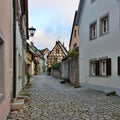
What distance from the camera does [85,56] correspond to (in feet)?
79.3

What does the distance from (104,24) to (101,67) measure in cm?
283

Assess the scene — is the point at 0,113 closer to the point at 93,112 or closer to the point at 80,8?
the point at 93,112

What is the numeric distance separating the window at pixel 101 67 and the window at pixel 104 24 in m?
1.88

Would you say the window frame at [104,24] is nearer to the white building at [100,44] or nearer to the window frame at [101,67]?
the white building at [100,44]

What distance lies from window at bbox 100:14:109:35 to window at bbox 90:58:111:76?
188cm

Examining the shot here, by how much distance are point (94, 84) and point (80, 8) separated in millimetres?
6750

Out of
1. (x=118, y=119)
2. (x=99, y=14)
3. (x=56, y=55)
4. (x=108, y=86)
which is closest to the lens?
(x=118, y=119)

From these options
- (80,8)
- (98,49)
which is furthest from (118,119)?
(80,8)

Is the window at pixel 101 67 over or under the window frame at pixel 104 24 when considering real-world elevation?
under

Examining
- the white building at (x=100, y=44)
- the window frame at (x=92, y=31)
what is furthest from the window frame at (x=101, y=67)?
the window frame at (x=92, y=31)

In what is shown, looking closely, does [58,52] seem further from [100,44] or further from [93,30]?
[100,44]

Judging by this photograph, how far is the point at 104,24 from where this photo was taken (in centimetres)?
2047

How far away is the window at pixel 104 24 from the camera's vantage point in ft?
63.8

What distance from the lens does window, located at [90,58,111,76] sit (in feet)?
61.3
